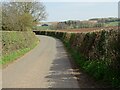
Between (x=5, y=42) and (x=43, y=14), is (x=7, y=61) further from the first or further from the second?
(x=43, y=14)

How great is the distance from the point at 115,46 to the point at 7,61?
Answer: 10.9 meters

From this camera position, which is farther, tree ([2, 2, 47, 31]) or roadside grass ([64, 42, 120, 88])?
tree ([2, 2, 47, 31])

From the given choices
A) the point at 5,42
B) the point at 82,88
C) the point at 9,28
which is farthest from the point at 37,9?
the point at 82,88

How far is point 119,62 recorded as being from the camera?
35.2ft

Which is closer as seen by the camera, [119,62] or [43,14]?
[119,62]

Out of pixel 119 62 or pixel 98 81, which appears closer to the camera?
pixel 119 62

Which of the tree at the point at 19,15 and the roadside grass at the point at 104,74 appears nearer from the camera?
the roadside grass at the point at 104,74

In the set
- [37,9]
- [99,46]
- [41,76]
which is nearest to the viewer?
[41,76]

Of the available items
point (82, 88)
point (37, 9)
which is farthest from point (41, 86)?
point (37, 9)

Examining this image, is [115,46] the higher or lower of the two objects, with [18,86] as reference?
higher

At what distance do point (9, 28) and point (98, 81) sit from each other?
28850 mm

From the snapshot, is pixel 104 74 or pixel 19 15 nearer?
pixel 104 74

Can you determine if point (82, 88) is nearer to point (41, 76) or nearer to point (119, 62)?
point (119, 62)

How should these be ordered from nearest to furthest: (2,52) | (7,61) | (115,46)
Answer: (115,46)
(7,61)
(2,52)
